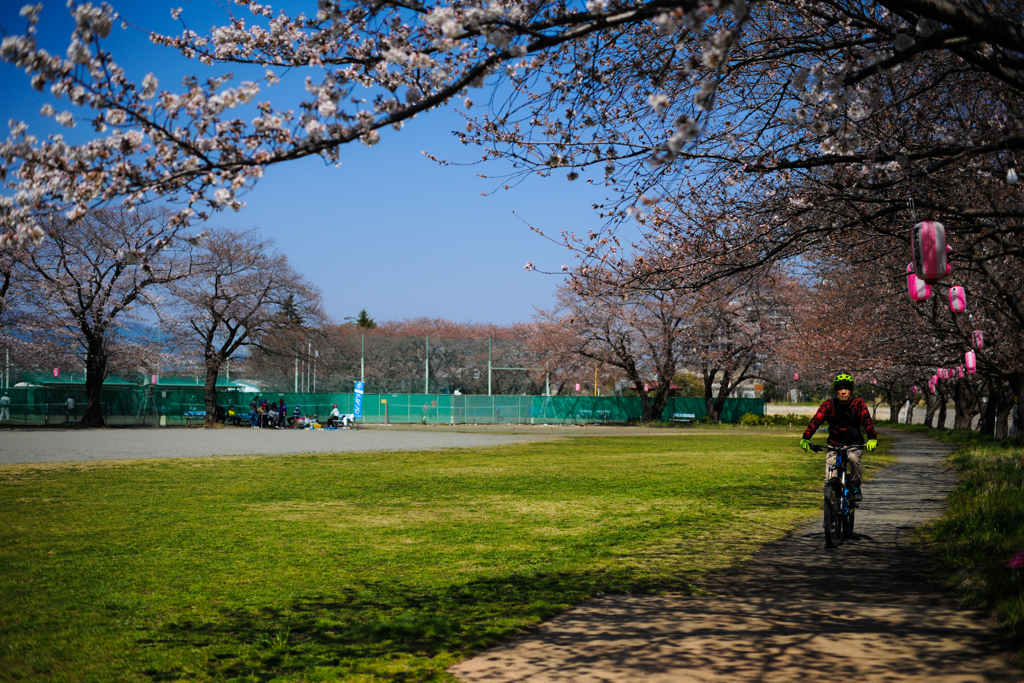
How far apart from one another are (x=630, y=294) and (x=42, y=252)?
34094mm

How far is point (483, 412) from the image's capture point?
56312 mm

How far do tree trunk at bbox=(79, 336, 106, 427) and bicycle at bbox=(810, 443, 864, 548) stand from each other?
1418 inches

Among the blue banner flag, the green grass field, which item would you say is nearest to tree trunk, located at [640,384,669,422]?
the blue banner flag

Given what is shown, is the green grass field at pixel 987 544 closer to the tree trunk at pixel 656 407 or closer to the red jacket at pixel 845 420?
the red jacket at pixel 845 420

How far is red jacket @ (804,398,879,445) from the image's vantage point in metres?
8.57

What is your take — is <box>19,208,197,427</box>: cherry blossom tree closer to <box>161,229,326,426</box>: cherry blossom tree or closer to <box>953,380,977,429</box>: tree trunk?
<box>161,229,326,426</box>: cherry blossom tree

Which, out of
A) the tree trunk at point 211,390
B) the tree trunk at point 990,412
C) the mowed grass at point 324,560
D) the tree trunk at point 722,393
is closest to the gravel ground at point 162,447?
the mowed grass at point 324,560

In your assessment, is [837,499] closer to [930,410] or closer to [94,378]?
[94,378]

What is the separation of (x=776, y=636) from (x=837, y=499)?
3.86 m

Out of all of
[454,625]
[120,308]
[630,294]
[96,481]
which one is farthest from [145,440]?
[454,625]

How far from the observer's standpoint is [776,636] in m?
4.90

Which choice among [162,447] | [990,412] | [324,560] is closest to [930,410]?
[990,412]

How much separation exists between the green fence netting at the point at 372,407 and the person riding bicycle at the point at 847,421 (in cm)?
3939

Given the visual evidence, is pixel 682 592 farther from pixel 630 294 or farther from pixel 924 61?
pixel 924 61
